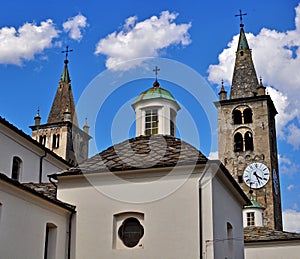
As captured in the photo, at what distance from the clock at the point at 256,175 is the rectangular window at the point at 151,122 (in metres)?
31.4

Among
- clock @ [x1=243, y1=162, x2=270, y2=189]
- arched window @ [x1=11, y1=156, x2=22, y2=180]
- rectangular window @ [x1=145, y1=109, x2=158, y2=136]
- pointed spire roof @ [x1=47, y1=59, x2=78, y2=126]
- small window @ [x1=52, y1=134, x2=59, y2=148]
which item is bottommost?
arched window @ [x1=11, y1=156, x2=22, y2=180]

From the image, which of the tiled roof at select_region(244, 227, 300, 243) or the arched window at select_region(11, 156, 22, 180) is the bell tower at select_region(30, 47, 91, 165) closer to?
the tiled roof at select_region(244, 227, 300, 243)

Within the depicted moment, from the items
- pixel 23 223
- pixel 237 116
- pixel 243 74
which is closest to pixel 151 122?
pixel 23 223

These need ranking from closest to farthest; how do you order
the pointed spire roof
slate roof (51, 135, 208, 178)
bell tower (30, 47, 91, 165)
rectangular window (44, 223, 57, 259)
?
rectangular window (44, 223, 57, 259) → slate roof (51, 135, 208, 178) → bell tower (30, 47, 91, 165) → the pointed spire roof

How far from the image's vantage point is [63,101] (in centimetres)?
6638

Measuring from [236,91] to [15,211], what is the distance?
44.4m

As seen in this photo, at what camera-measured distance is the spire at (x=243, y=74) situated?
183ft

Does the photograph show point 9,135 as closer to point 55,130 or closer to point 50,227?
point 50,227

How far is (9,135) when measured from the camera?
2286 centimetres

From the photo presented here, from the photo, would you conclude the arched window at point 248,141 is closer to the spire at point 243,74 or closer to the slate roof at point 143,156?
the spire at point 243,74

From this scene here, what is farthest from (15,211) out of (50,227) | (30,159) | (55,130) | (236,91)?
(55,130)

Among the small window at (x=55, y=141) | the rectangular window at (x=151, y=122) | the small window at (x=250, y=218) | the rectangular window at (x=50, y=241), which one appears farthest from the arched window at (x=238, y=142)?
the rectangular window at (x=50, y=241)

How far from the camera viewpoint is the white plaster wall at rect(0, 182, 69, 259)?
44.7ft

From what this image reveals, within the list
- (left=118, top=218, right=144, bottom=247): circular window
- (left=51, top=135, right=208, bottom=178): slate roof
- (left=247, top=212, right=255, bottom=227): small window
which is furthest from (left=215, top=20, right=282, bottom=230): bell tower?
(left=118, top=218, right=144, bottom=247): circular window
